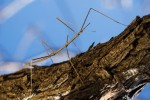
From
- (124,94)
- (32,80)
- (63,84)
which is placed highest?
(32,80)

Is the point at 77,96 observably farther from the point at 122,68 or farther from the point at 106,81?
the point at 122,68

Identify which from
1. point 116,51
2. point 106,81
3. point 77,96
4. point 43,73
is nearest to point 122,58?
point 116,51

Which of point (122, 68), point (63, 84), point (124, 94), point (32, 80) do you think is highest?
point (32, 80)

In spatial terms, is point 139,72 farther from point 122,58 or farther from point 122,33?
point 122,33

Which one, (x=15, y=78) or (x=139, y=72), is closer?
(x=139, y=72)

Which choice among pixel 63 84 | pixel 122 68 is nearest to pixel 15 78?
pixel 63 84

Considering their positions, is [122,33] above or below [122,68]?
above
